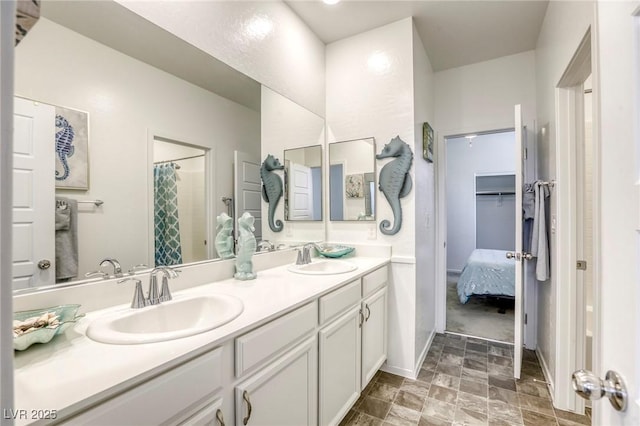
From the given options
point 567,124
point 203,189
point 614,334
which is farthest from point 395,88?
point 614,334

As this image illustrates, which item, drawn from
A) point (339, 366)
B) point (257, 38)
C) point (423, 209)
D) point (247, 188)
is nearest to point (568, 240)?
point (423, 209)

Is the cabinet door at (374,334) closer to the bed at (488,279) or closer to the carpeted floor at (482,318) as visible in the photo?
the carpeted floor at (482,318)

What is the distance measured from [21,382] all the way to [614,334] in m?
1.22

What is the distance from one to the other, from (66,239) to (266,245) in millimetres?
A: 1109

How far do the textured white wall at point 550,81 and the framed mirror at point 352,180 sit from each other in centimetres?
122

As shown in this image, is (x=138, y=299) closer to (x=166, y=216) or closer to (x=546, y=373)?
(x=166, y=216)

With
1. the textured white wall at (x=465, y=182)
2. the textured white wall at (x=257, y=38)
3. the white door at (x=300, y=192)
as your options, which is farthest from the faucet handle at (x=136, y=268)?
the textured white wall at (x=465, y=182)

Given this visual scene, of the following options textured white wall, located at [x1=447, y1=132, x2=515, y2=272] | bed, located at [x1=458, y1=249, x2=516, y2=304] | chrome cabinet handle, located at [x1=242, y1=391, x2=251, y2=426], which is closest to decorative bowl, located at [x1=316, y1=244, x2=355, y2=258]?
chrome cabinet handle, located at [x1=242, y1=391, x2=251, y2=426]

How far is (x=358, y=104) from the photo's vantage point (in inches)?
94.0

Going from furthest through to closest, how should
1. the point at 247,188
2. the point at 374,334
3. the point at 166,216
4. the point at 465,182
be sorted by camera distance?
A: the point at 465,182 → the point at 374,334 → the point at 247,188 → the point at 166,216

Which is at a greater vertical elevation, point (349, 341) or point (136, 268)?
point (136, 268)

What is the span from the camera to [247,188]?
1.87m

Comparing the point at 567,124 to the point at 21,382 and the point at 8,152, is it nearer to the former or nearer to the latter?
the point at 8,152

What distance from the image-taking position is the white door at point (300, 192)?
90.2 inches
